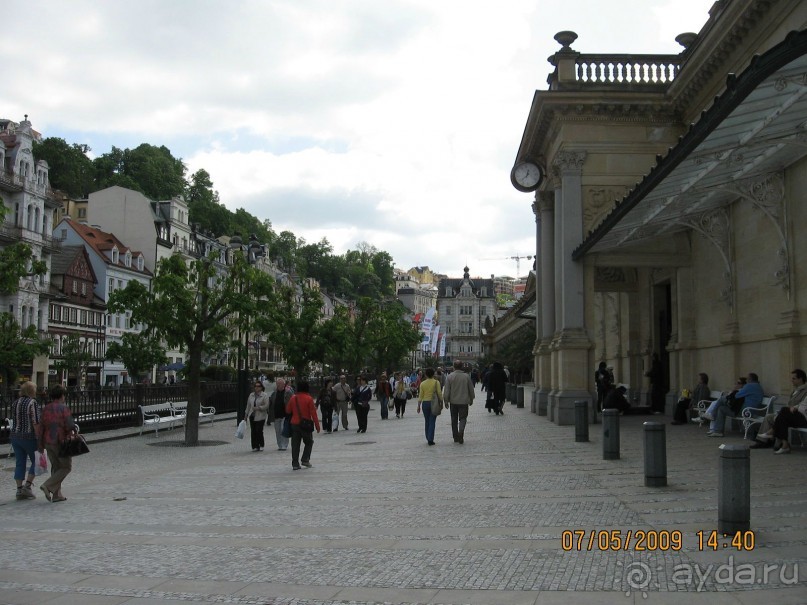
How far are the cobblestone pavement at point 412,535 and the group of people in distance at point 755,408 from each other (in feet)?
1.66

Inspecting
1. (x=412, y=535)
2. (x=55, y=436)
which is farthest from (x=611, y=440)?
(x=55, y=436)

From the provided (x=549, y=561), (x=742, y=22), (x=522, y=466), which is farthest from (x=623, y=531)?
(x=742, y=22)

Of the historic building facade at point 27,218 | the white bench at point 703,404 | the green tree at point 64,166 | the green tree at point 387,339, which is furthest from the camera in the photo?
the green tree at point 64,166

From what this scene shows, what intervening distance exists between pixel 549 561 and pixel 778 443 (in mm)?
8523

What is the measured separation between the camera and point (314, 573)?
711 cm

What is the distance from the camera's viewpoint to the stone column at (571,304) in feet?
78.8

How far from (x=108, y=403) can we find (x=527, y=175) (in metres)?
15.5

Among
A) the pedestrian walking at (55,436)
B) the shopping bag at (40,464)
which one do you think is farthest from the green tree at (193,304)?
the pedestrian walking at (55,436)

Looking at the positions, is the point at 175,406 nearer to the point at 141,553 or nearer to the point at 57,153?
the point at 141,553

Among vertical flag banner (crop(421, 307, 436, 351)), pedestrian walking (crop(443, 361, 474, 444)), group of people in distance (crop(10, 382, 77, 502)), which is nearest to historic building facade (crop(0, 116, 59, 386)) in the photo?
vertical flag banner (crop(421, 307, 436, 351))

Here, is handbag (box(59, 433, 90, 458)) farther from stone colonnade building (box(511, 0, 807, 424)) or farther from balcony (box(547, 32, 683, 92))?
balcony (box(547, 32, 683, 92))

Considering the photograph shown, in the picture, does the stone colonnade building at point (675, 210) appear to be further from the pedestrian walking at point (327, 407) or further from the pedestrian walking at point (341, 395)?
the pedestrian walking at point (327, 407)

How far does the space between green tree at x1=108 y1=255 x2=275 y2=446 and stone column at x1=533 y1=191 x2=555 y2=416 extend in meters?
11.2

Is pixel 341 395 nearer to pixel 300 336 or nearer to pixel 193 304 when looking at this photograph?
pixel 193 304
